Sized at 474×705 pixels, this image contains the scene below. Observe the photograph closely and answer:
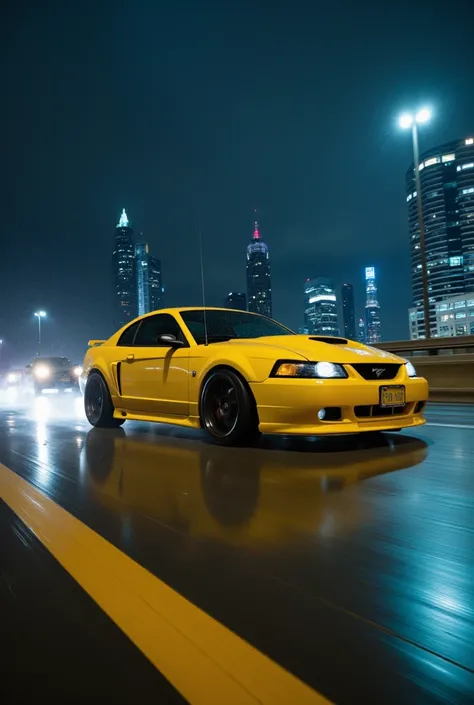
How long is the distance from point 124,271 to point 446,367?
6604 centimetres

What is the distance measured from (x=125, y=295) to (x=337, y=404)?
66.2 meters

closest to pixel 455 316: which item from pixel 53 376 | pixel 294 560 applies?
pixel 53 376

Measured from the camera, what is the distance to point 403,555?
2.20 metres

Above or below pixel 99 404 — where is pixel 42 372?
above

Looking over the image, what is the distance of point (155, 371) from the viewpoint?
6008mm

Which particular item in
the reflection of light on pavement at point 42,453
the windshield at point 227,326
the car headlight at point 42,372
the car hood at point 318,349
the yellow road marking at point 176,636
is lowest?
the yellow road marking at point 176,636

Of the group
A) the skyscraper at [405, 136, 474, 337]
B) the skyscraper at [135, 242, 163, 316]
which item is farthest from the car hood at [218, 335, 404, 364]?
the skyscraper at [405, 136, 474, 337]

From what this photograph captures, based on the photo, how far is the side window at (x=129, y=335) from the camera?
6859 millimetres

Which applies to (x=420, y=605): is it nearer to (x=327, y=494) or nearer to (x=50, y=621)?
(x=50, y=621)

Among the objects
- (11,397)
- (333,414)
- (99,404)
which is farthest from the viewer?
(11,397)

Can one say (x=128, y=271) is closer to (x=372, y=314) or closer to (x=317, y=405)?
(x=317, y=405)

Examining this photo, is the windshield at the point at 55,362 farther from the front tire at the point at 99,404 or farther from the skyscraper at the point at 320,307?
the skyscraper at the point at 320,307

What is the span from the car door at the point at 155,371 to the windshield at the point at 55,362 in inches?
576

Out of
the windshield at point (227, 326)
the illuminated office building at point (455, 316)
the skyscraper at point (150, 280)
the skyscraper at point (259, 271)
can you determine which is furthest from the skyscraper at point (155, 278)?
the illuminated office building at point (455, 316)
